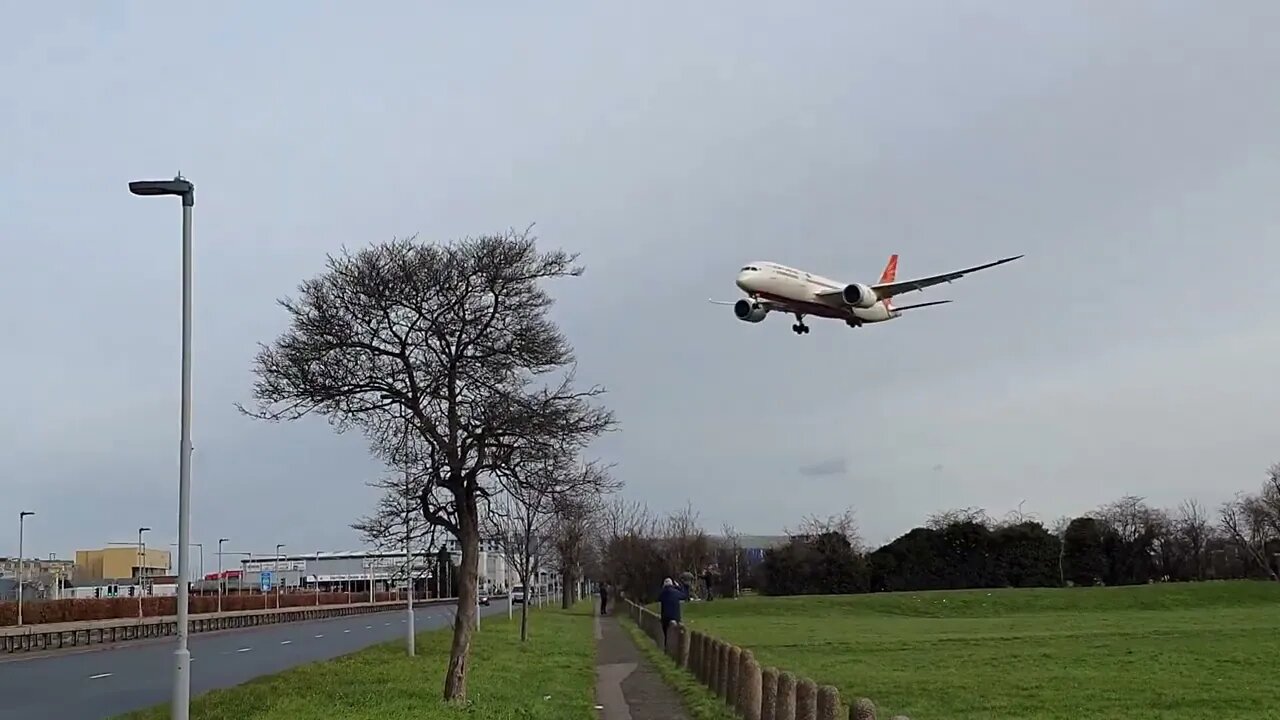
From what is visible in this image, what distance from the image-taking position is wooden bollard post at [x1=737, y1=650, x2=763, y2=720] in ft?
49.8

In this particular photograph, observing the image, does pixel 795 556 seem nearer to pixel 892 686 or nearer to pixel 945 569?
pixel 945 569

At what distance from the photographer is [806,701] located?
1202cm

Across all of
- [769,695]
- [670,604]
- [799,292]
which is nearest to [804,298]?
[799,292]

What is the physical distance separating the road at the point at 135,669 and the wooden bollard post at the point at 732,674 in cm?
878

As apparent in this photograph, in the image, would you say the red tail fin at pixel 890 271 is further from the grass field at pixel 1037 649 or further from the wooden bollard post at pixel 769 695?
the wooden bollard post at pixel 769 695

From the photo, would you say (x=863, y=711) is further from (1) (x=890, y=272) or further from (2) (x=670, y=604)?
(1) (x=890, y=272)

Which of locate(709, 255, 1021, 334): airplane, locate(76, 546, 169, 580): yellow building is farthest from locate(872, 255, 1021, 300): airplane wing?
locate(76, 546, 169, 580): yellow building

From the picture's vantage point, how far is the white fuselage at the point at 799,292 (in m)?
28.5

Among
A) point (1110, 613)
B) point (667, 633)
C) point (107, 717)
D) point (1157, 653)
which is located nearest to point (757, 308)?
point (667, 633)

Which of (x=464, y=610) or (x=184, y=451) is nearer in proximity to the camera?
(x=184, y=451)

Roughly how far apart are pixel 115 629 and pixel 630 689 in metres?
31.2

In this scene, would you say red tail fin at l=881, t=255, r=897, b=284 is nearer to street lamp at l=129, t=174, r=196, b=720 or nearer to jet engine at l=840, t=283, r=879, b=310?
jet engine at l=840, t=283, r=879, b=310

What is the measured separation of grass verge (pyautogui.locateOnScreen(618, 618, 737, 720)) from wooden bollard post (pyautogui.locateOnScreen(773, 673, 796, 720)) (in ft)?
10.7

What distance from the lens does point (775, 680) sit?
13836 mm
